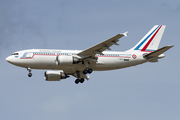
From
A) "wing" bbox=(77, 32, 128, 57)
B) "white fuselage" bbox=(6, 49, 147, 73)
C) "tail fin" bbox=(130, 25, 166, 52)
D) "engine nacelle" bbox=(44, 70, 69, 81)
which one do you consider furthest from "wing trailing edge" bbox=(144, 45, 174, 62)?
"engine nacelle" bbox=(44, 70, 69, 81)

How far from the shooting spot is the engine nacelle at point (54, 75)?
52.2 m

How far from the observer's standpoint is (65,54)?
4819 centimetres

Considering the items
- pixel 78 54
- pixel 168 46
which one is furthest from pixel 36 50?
pixel 168 46

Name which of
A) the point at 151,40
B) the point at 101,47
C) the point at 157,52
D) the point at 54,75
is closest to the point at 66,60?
the point at 101,47

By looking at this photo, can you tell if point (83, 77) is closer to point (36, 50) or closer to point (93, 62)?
point (93, 62)

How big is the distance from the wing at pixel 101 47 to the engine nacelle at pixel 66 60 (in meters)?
1.09

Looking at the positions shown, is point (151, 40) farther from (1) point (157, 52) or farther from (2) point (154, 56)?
(1) point (157, 52)

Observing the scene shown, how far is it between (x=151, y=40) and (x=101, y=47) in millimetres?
10697

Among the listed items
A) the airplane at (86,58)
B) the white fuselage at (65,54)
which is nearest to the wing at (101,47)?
the airplane at (86,58)

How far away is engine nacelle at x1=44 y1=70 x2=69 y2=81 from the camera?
52.2m

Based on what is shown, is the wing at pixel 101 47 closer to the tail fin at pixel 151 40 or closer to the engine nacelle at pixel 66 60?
the engine nacelle at pixel 66 60

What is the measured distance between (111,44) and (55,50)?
805 cm

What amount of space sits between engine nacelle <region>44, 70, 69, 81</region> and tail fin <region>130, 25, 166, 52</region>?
37.6ft

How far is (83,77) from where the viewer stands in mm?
53344
